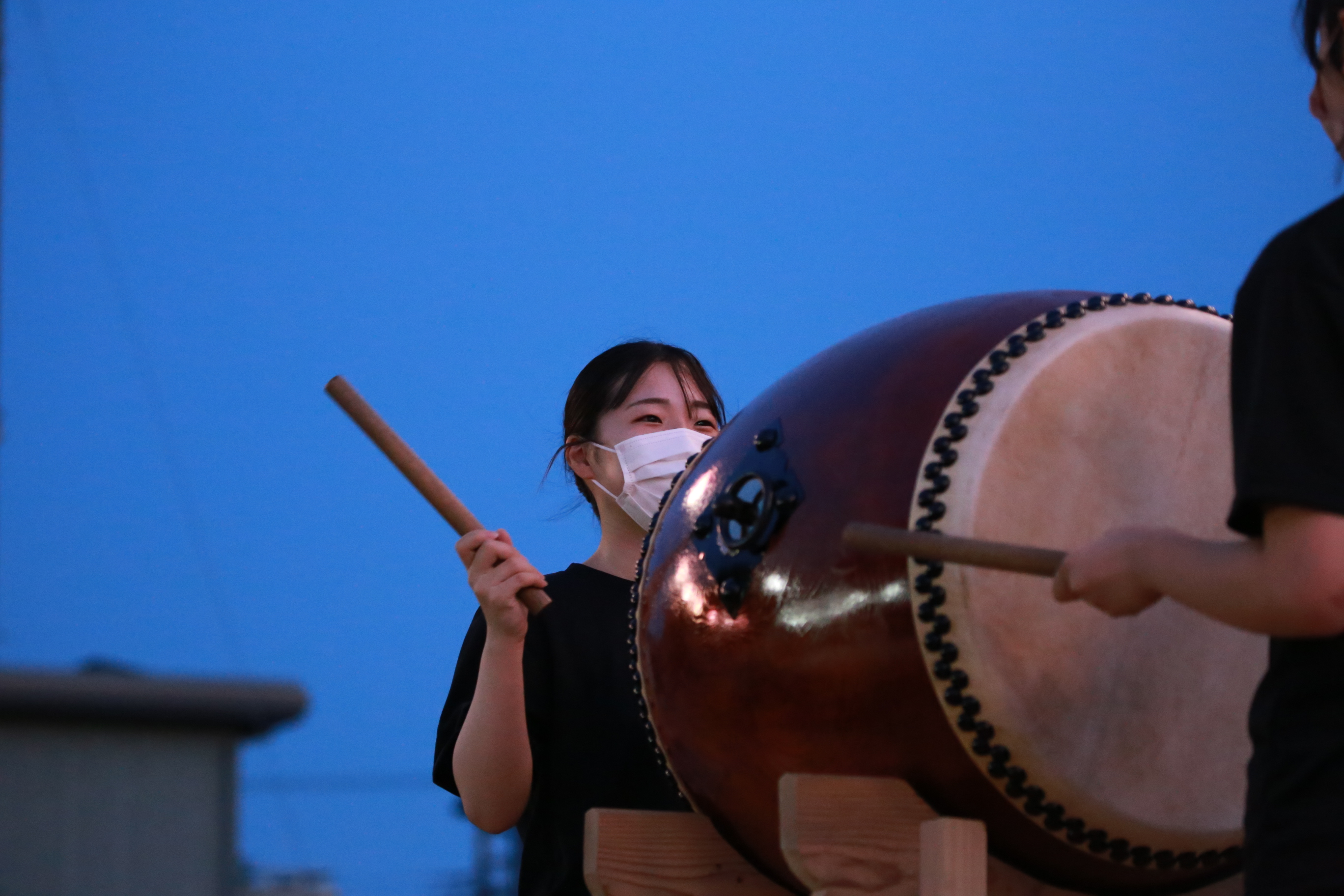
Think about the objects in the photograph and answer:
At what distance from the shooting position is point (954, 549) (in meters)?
0.99

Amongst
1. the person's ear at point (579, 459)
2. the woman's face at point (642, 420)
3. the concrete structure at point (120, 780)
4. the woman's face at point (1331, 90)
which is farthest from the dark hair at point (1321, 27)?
the concrete structure at point (120, 780)

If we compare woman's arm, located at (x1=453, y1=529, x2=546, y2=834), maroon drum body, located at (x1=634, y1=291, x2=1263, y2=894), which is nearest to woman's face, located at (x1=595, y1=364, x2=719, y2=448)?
woman's arm, located at (x1=453, y1=529, x2=546, y2=834)

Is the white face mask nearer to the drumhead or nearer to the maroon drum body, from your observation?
the maroon drum body

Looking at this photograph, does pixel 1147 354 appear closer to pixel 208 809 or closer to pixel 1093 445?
pixel 1093 445

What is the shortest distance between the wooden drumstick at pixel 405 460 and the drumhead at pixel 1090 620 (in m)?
0.51

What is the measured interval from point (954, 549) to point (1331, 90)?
392 millimetres

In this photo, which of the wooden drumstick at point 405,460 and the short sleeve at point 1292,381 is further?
the wooden drumstick at point 405,460

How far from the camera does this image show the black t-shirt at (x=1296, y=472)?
0.79 meters

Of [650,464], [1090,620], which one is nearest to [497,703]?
[650,464]

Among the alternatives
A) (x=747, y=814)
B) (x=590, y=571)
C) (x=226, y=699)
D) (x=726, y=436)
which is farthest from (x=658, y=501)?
(x=226, y=699)

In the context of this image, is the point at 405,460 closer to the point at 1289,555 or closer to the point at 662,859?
the point at 662,859

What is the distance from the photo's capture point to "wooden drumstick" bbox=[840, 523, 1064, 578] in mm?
964

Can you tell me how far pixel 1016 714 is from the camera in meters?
1.12

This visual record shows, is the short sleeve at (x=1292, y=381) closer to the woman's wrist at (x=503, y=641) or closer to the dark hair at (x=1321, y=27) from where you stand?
the dark hair at (x=1321, y=27)
